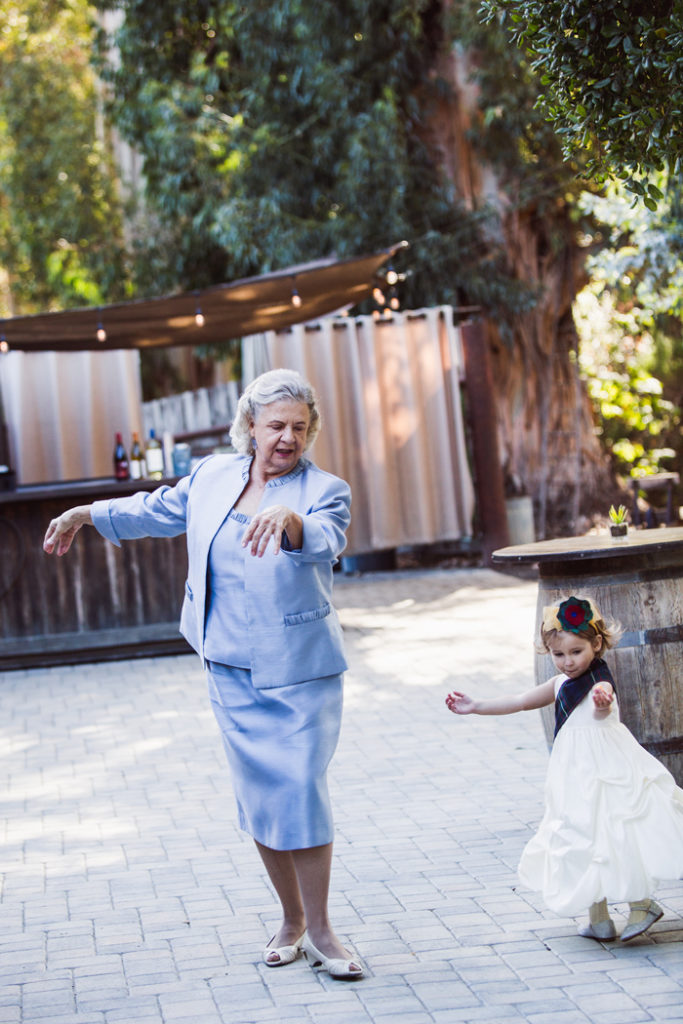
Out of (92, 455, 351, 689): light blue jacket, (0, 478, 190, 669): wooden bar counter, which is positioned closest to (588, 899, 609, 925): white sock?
(92, 455, 351, 689): light blue jacket

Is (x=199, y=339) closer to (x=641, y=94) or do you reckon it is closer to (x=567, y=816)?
(x=641, y=94)

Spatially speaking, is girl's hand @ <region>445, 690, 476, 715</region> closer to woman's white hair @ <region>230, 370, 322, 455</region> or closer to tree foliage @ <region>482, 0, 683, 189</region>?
woman's white hair @ <region>230, 370, 322, 455</region>

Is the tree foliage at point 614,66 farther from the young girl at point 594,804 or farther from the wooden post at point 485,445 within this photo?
the wooden post at point 485,445

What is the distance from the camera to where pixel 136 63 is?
51.4ft

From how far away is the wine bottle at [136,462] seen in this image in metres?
9.48

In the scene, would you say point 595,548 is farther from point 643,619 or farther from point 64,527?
point 64,527

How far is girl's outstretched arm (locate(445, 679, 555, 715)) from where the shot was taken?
378 cm

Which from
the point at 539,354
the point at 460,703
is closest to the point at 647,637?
the point at 460,703

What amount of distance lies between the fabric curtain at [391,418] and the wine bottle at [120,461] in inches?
68.7

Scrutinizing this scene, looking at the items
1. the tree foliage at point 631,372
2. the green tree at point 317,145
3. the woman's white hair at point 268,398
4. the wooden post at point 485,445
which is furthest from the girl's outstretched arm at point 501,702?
the tree foliage at point 631,372

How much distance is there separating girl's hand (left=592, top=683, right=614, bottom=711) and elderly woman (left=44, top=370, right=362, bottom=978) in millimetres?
734

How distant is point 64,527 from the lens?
3.77 meters

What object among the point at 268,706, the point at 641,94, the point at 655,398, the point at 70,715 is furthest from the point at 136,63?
the point at 268,706

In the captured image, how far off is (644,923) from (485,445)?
27.5 feet
